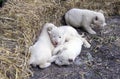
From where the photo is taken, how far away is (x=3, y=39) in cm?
351

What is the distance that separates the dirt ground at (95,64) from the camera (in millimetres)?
3498

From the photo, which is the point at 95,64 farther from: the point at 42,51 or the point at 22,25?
the point at 22,25

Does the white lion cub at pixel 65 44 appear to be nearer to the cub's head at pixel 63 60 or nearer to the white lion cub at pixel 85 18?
the cub's head at pixel 63 60

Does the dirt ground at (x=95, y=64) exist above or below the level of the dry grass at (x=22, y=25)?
below

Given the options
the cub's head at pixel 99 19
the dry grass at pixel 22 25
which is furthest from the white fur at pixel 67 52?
the cub's head at pixel 99 19

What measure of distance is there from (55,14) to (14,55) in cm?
136

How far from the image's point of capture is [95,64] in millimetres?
3730

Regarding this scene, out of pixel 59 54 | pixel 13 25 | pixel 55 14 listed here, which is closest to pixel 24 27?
pixel 13 25

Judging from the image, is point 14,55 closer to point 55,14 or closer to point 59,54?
point 59,54

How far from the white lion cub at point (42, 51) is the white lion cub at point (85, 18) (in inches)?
30.9

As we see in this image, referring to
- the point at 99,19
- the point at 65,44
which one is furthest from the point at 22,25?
the point at 99,19

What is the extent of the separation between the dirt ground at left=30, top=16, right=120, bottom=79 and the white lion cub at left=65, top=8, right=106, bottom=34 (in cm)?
14

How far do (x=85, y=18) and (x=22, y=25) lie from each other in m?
1.02

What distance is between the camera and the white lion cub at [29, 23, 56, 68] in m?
3.49
